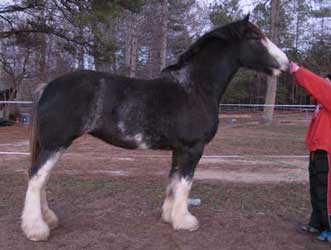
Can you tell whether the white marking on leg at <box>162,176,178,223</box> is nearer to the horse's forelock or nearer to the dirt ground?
the dirt ground

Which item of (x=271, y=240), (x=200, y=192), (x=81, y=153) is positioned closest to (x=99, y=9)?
(x=81, y=153)

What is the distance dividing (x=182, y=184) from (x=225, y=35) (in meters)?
1.66

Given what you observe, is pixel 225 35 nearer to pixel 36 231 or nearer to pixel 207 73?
pixel 207 73

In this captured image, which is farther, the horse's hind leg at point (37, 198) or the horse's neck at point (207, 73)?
the horse's neck at point (207, 73)

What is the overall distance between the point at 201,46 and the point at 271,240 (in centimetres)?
218

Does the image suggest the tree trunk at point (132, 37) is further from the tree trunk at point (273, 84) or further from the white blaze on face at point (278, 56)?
the white blaze on face at point (278, 56)

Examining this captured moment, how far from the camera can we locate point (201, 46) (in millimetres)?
4645

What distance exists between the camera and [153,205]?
557 centimetres

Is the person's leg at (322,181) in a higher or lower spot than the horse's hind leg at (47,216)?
higher

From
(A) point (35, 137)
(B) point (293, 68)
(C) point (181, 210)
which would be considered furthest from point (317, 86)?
(A) point (35, 137)

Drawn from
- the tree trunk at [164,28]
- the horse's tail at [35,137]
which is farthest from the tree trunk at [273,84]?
the horse's tail at [35,137]

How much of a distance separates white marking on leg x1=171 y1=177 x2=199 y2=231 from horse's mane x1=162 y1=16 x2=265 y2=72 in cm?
128

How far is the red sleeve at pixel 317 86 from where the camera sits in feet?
13.4

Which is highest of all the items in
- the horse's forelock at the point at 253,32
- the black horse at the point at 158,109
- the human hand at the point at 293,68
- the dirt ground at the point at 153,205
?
the horse's forelock at the point at 253,32
